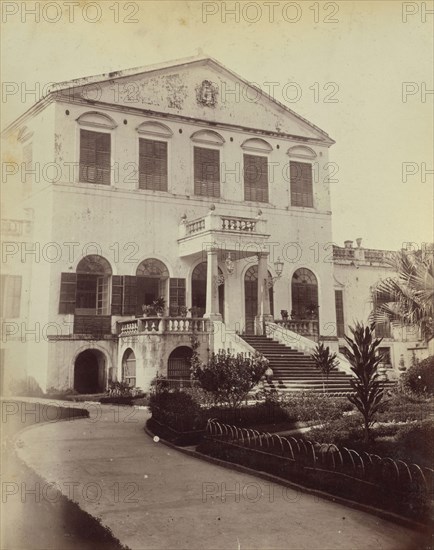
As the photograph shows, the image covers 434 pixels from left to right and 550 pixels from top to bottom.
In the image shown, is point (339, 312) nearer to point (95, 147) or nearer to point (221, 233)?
point (221, 233)

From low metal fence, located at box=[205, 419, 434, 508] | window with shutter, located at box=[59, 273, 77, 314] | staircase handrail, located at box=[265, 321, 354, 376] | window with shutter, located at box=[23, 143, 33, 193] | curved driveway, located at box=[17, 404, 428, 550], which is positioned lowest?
curved driveway, located at box=[17, 404, 428, 550]

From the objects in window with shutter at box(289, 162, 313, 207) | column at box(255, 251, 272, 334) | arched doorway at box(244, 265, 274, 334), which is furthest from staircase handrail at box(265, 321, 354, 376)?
window with shutter at box(289, 162, 313, 207)

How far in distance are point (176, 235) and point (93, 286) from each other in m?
3.46

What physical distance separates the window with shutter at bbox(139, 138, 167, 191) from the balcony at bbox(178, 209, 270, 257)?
5.23 feet

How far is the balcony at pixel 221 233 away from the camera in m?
19.1

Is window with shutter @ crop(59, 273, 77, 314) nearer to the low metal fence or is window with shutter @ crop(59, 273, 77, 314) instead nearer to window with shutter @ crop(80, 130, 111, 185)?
window with shutter @ crop(80, 130, 111, 185)

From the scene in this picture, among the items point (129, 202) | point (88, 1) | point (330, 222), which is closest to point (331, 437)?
point (88, 1)

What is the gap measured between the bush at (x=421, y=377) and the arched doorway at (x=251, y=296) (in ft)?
27.1

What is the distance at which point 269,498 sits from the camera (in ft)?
23.4

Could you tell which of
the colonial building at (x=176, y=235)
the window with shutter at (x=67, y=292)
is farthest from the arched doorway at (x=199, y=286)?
the window with shutter at (x=67, y=292)

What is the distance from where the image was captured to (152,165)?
2009 centimetres

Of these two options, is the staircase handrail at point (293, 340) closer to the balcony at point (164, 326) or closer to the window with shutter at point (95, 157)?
the balcony at point (164, 326)

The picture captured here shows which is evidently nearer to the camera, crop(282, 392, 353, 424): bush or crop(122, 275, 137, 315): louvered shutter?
crop(282, 392, 353, 424): bush

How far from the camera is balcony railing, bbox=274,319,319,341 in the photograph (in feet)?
66.1
